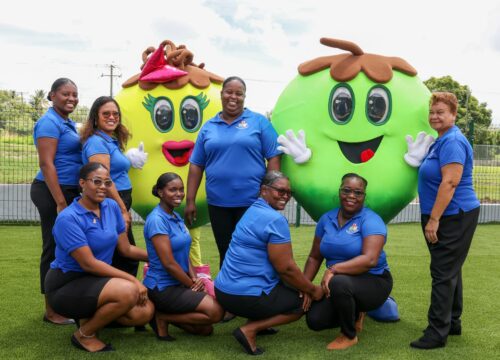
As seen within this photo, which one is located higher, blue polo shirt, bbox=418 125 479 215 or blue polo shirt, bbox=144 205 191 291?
blue polo shirt, bbox=418 125 479 215

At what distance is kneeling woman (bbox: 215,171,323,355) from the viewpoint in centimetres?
315

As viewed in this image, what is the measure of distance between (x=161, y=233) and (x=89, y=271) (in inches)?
19.0

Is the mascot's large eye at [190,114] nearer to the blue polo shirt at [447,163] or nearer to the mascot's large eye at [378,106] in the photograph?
the mascot's large eye at [378,106]

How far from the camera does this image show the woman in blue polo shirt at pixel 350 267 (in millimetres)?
3365

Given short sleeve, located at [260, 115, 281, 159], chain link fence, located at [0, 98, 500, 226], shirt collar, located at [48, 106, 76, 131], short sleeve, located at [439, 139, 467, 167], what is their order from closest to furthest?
short sleeve, located at [439, 139, 467, 167] → shirt collar, located at [48, 106, 76, 131] → short sleeve, located at [260, 115, 281, 159] → chain link fence, located at [0, 98, 500, 226]

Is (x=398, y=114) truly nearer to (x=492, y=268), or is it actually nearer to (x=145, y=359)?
(x=145, y=359)

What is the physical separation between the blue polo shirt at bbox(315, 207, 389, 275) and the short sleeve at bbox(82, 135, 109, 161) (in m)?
1.56

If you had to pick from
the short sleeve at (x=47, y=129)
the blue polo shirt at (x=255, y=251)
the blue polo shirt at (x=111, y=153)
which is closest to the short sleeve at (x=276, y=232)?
the blue polo shirt at (x=255, y=251)

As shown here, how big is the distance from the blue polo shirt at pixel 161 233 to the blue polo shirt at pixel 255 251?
15.3 inches

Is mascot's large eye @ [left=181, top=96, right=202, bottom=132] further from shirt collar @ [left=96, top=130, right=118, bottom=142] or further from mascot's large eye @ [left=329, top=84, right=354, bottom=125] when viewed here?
mascot's large eye @ [left=329, top=84, right=354, bottom=125]

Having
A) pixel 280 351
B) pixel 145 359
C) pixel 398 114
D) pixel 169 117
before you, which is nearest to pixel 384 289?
pixel 280 351

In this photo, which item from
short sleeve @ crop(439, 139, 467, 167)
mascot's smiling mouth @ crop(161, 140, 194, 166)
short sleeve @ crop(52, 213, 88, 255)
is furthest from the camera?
mascot's smiling mouth @ crop(161, 140, 194, 166)

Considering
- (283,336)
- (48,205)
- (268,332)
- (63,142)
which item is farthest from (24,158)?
(283,336)

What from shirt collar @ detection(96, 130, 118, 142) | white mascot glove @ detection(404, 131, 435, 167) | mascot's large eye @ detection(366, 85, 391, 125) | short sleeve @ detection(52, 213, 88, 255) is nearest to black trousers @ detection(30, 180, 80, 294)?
shirt collar @ detection(96, 130, 118, 142)
